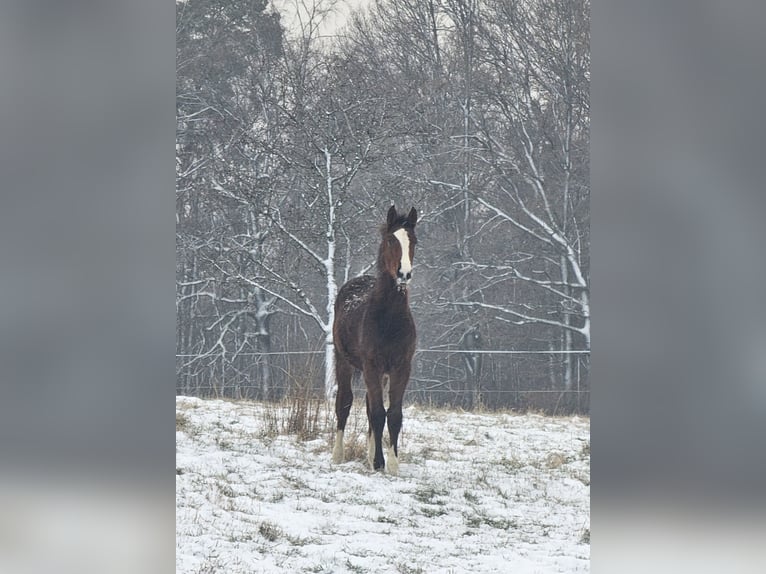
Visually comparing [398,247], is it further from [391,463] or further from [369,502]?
[369,502]

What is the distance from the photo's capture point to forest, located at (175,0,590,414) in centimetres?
926

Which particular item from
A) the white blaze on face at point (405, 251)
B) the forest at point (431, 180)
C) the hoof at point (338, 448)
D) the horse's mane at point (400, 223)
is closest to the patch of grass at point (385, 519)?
the hoof at point (338, 448)

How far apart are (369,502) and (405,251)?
1386mm

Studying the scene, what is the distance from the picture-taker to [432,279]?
9.59 metres

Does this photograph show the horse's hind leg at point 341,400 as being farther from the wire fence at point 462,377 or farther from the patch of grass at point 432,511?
the wire fence at point 462,377

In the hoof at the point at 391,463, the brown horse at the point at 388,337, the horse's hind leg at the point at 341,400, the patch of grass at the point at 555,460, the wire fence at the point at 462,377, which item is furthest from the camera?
the wire fence at the point at 462,377

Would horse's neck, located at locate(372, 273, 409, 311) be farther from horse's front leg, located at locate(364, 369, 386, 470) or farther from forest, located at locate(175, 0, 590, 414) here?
forest, located at locate(175, 0, 590, 414)

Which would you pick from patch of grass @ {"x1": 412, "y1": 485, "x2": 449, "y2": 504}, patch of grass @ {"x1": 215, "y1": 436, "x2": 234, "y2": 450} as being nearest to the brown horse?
patch of grass @ {"x1": 412, "y1": 485, "x2": 449, "y2": 504}
